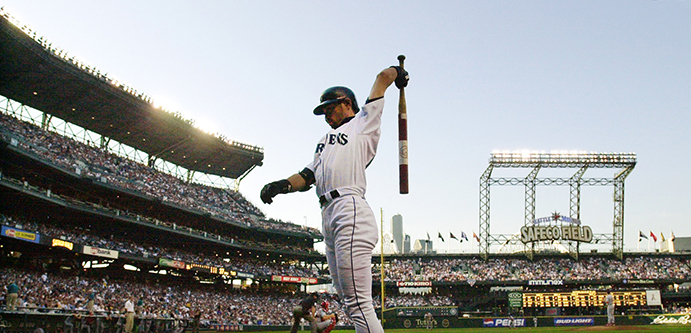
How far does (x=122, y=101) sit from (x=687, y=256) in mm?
58512

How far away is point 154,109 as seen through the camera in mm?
40844

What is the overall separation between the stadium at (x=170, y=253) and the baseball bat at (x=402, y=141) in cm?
1298

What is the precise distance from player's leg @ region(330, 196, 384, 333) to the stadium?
12957mm

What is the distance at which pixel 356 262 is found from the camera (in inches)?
139

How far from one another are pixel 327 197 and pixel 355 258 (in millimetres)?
518

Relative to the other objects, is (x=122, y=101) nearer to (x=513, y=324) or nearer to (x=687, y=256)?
(x=513, y=324)

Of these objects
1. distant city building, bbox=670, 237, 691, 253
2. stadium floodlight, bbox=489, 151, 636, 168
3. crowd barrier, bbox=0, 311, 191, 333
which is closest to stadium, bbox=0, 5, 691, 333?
crowd barrier, bbox=0, 311, 191, 333

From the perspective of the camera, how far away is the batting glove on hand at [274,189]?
402cm

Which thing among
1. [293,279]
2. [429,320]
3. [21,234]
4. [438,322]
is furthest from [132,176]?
[438,322]

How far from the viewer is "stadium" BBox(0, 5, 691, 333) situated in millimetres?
28547

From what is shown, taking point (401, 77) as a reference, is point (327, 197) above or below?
below

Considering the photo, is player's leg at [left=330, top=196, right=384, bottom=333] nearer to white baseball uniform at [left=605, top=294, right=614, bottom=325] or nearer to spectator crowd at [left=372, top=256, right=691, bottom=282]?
white baseball uniform at [left=605, top=294, right=614, bottom=325]

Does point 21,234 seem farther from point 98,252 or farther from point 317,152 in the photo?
point 317,152

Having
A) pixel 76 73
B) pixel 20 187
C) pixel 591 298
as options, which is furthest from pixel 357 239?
pixel 591 298
